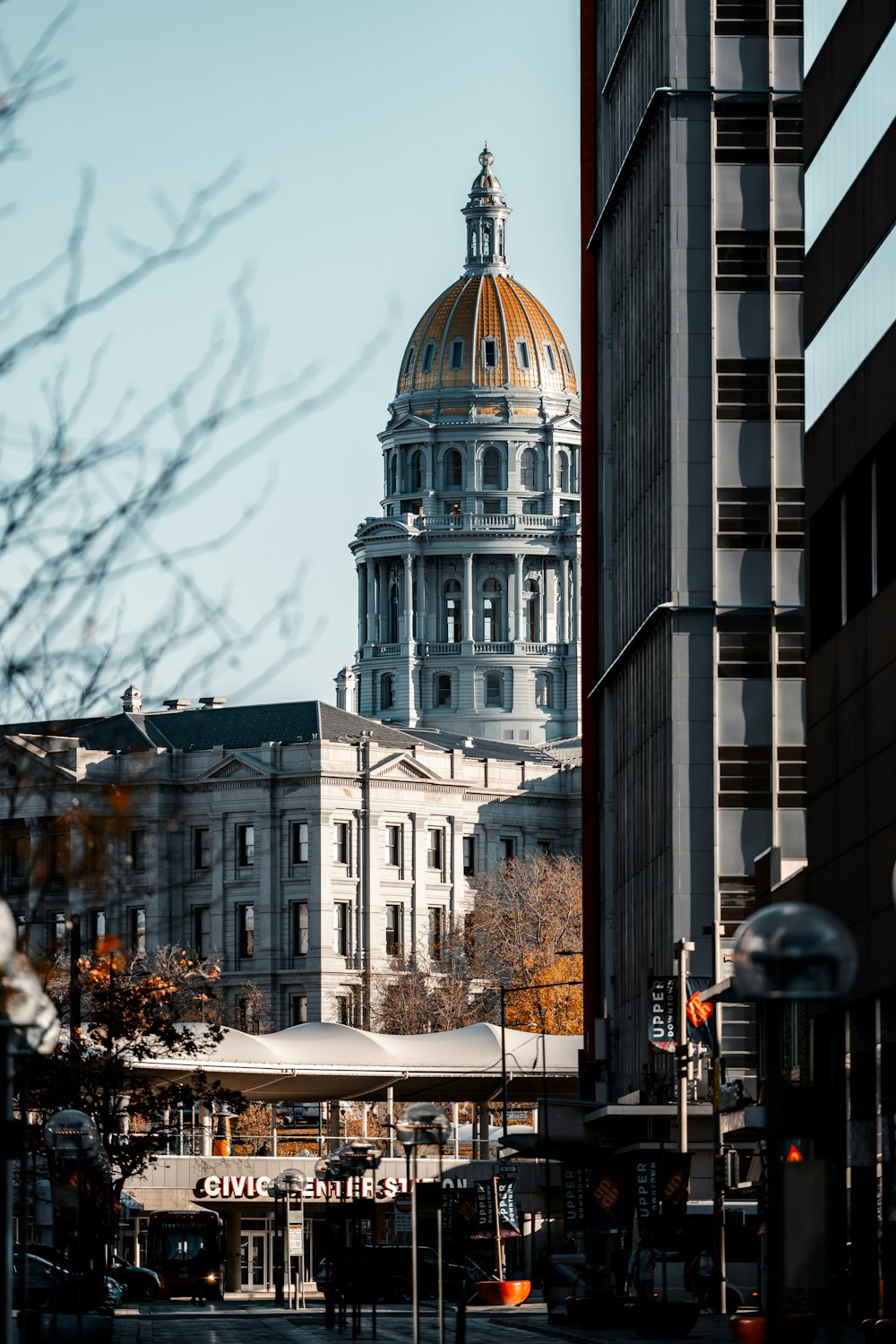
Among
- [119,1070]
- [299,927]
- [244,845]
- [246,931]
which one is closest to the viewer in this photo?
[119,1070]

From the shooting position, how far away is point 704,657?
A: 2820 inches

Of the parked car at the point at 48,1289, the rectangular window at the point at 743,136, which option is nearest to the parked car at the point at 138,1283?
the parked car at the point at 48,1289

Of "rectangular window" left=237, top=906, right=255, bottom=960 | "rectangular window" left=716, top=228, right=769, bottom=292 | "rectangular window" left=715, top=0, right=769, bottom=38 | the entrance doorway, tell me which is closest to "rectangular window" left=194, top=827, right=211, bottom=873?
"rectangular window" left=237, top=906, right=255, bottom=960

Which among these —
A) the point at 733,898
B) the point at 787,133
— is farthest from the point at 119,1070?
the point at 787,133

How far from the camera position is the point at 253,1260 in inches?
4382

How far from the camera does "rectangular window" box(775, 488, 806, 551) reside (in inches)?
2771

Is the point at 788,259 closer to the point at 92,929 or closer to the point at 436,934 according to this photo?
the point at 92,929

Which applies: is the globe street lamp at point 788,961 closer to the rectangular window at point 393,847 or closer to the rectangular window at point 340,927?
the rectangular window at point 340,927

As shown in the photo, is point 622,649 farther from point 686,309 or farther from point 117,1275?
point 117,1275

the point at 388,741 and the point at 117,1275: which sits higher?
the point at 388,741

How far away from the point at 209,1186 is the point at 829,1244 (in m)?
89.0

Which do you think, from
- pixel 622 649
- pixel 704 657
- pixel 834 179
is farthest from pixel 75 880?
pixel 622 649

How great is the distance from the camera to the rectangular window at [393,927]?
180m

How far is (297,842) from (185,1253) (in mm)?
82982
